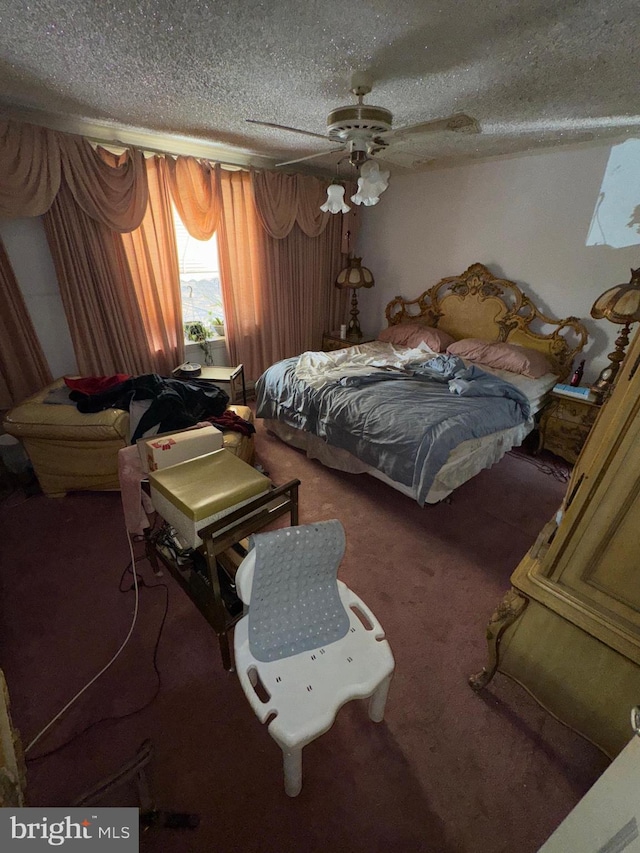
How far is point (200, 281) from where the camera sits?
Result: 12.7 feet

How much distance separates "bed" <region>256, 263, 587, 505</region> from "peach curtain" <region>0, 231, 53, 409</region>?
1.77 meters

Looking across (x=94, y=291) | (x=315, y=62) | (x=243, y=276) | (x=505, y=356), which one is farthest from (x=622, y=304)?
(x=94, y=291)

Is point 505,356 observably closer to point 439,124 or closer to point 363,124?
point 439,124

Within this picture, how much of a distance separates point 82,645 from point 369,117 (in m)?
2.79

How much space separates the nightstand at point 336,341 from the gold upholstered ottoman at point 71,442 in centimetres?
226

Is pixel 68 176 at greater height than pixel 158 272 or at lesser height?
greater

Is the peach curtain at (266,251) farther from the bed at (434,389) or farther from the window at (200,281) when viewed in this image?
the bed at (434,389)

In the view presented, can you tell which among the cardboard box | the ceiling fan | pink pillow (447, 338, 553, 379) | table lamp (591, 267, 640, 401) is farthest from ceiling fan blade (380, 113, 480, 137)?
pink pillow (447, 338, 553, 379)

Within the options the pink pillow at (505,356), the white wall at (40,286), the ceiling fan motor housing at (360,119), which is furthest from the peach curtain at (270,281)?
the ceiling fan motor housing at (360,119)

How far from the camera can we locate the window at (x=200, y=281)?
3.65m

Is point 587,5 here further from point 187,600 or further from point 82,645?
point 82,645

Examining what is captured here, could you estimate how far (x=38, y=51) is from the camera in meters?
1.63

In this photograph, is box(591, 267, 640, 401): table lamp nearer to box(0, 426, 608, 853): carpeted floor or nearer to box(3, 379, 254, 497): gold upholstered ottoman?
box(0, 426, 608, 853): carpeted floor

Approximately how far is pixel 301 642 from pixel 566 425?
2.85 m
